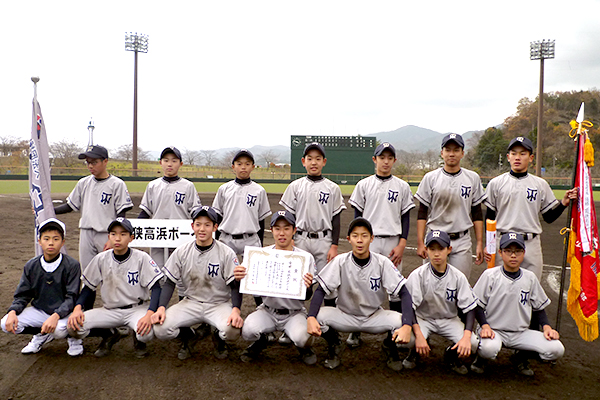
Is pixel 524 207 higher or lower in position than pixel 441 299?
higher

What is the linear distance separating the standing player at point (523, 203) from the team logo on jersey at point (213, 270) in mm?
2666

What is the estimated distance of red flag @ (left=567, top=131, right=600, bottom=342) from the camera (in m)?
3.72

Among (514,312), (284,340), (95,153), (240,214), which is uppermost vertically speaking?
(95,153)

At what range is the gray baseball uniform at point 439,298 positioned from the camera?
3.53 metres

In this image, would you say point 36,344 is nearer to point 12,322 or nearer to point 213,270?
point 12,322

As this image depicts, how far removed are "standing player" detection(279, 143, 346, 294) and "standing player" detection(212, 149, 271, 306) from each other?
482 mm

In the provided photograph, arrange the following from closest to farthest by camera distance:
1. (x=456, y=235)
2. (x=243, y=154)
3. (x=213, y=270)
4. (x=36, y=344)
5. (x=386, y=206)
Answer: (x=36, y=344) < (x=213, y=270) < (x=456, y=235) < (x=386, y=206) < (x=243, y=154)

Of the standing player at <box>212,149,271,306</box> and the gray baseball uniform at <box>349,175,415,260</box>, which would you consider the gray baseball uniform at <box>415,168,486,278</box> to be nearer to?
the gray baseball uniform at <box>349,175,415,260</box>

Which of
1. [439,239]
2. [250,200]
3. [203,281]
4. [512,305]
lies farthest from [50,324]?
[512,305]

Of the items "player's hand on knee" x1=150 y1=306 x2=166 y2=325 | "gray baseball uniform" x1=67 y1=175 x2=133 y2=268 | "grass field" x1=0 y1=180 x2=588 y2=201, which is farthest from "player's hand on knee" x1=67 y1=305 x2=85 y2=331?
"grass field" x1=0 y1=180 x2=588 y2=201

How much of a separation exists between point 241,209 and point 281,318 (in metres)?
1.37

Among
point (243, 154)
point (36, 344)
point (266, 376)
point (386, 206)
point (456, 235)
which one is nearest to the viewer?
point (266, 376)

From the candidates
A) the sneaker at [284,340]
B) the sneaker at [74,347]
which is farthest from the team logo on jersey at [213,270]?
the sneaker at [74,347]

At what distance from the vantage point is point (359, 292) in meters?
3.67
